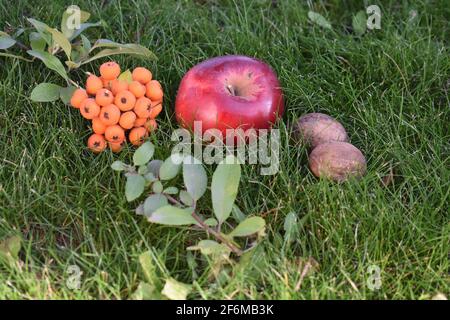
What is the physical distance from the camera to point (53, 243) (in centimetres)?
179

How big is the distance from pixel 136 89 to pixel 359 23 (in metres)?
0.97

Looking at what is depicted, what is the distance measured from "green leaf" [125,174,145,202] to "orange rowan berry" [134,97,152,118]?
0.24m

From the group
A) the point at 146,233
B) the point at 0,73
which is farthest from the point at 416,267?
the point at 0,73

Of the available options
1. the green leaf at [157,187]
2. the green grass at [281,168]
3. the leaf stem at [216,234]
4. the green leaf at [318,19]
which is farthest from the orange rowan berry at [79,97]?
the green leaf at [318,19]

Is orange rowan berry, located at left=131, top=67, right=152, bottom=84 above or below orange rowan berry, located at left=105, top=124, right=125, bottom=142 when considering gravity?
above

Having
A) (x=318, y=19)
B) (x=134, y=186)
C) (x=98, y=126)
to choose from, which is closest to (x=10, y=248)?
(x=134, y=186)

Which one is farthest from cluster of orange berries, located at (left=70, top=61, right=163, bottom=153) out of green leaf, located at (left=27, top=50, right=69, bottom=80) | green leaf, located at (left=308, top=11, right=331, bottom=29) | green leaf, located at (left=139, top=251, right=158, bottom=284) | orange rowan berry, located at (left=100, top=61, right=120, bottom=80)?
green leaf, located at (left=308, top=11, right=331, bottom=29)

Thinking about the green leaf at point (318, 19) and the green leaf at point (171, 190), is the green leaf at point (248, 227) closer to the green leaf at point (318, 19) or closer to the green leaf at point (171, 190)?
the green leaf at point (171, 190)

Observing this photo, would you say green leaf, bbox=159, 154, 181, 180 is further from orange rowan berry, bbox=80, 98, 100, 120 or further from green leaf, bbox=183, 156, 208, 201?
orange rowan berry, bbox=80, 98, 100, 120

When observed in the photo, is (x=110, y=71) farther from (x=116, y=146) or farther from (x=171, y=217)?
(x=171, y=217)

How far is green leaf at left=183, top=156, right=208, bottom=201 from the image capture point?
1.80 meters

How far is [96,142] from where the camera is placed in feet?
6.53
